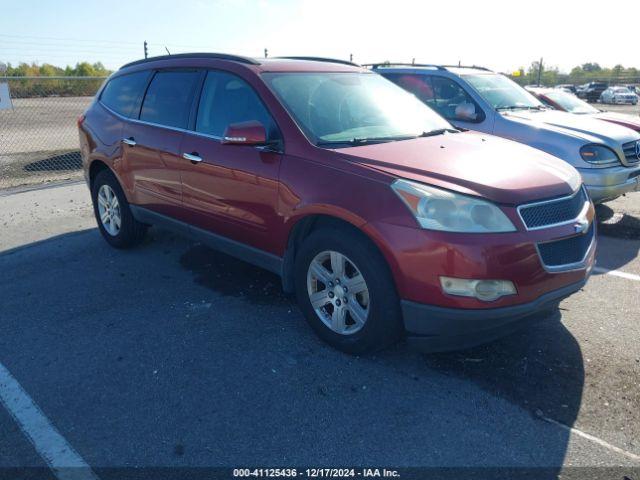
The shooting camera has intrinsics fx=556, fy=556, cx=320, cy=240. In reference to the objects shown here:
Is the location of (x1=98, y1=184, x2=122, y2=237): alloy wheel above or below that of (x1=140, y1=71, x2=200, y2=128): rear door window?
below

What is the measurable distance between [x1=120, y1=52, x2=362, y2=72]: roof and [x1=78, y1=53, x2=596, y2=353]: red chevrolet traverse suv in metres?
0.02

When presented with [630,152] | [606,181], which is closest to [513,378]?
[606,181]

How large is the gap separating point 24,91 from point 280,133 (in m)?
22.0

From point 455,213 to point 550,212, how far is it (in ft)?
2.10

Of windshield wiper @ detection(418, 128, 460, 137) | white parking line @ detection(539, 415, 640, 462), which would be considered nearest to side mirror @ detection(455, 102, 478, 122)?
windshield wiper @ detection(418, 128, 460, 137)

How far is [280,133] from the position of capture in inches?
154

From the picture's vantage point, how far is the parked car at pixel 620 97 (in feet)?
119

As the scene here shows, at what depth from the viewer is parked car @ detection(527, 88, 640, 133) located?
28.0 feet

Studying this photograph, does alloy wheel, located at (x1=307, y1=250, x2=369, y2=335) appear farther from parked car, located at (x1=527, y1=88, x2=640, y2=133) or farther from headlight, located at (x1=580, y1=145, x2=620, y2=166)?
parked car, located at (x1=527, y1=88, x2=640, y2=133)

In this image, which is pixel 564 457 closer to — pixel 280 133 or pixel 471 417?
pixel 471 417

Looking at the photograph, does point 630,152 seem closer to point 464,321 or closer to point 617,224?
point 617,224

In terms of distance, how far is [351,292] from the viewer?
139 inches

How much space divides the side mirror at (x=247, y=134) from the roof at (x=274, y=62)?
688 mm

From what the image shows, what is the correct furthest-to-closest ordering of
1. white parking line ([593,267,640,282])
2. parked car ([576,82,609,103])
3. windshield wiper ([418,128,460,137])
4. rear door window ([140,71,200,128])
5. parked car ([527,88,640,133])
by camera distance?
1. parked car ([576,82,609,103])
2. parked car ([527,88,640,133])
3. white parking line ([593,267,640,282])
4. rear door window ([140,71,200,128])
5. windshield wiper ([418,128,460,137])
